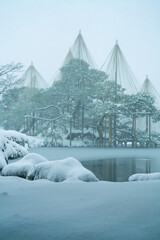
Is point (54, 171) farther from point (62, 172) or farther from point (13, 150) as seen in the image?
point (13, 150)

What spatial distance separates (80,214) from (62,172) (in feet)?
4.71

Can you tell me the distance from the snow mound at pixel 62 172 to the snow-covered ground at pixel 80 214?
62 cm

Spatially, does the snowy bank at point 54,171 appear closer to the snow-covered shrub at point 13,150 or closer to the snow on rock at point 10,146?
the snow on rock at point 10,146

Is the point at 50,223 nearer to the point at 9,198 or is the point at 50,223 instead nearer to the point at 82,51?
the point at 9,198

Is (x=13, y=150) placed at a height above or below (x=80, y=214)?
below

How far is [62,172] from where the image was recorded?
2586mm

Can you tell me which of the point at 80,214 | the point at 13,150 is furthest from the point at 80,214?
the point at 13,150

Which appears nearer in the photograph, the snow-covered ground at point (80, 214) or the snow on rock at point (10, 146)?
the snow-covered ground at point (80, 214)

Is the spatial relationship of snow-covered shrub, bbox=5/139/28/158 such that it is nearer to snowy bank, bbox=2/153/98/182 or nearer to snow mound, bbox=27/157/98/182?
snowy bank, bbox=2/153/98/182

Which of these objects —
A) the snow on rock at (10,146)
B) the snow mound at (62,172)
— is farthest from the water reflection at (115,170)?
the snow on rock at (10,146)

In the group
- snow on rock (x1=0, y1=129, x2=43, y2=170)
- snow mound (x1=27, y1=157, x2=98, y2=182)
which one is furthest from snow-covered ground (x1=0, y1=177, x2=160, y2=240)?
snow on rock (x1=0, y1=129, x2=43, y2=170)

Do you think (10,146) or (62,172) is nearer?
(62,172)

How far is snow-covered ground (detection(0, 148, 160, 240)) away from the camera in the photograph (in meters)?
0.93

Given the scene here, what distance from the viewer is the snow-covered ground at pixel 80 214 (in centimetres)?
93
